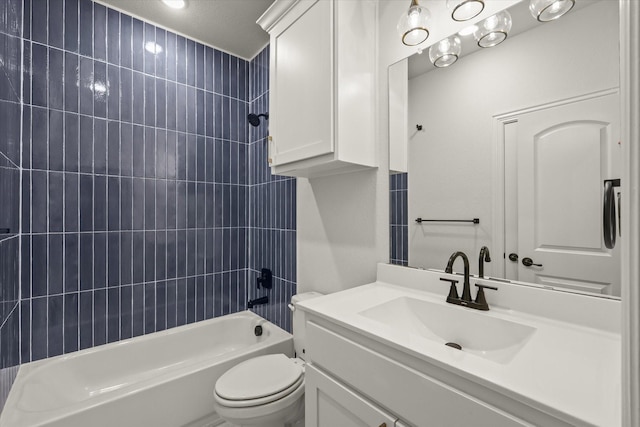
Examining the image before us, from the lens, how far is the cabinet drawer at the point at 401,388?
1.96ft

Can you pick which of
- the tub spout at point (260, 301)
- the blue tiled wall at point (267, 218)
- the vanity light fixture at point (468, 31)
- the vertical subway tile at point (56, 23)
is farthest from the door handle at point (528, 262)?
the vertical subway tile at point (56, 23)

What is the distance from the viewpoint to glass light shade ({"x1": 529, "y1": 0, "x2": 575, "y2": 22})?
2.90ft

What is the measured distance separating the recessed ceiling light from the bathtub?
87.3 inches

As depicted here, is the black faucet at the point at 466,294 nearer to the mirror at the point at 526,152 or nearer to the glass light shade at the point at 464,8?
the mirror at the point at 526,152

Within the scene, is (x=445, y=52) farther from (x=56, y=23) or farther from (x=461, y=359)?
(x=56, y=23)

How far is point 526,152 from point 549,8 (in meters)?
0.45

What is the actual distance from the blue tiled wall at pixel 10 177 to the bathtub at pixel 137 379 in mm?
213

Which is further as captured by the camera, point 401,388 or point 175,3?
point 175,3

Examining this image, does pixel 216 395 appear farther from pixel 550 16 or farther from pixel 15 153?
pixel 550 16

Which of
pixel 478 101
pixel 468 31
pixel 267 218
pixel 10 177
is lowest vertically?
pixel 267 218

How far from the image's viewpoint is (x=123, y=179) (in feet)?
6.38

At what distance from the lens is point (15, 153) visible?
1513 millimetres

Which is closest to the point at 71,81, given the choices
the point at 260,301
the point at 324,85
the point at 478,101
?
the point at 324,85

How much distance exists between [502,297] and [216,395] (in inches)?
49.8
